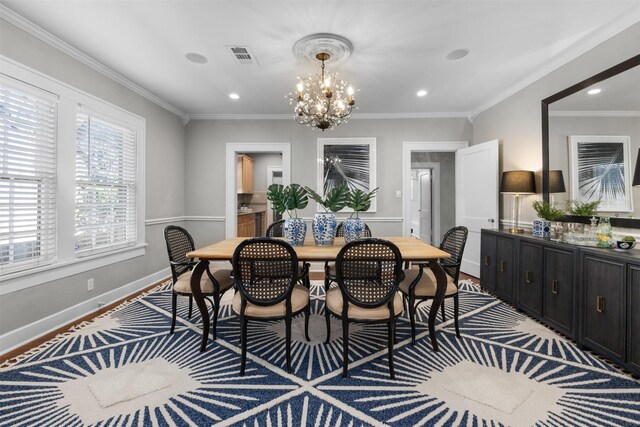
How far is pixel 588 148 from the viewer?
2.56m

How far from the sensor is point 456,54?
2.82 metres

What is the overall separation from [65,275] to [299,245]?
225cm

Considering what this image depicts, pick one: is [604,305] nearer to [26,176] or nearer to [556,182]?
[556,182]

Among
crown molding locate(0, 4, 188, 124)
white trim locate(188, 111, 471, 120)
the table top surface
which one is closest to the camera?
the table top surface

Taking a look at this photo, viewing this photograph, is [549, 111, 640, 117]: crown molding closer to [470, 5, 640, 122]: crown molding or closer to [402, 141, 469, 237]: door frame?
[470, 5, 640, 122]: crown molding

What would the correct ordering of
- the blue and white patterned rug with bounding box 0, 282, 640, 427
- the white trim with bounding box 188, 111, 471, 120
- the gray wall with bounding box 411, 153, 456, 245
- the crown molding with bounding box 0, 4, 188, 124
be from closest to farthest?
the blue and white patterned rug with bounding box 0, 282, 640, 427, the crown molding with bounding box 0, 4, 188, 124, the white trim with bounding box 188, 111, 471, 120, the gray wall with bounding box 411, 153, 456, 245

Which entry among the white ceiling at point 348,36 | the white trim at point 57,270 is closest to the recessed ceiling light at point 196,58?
the white ceiling at point 348,36

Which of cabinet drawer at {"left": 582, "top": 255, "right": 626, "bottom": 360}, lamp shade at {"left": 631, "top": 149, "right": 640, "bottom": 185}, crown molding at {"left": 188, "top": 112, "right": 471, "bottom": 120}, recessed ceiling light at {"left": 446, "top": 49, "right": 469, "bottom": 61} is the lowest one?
cabinet drawer at {"left": 582, "top": 255, "right": 626, "bottom": 360}

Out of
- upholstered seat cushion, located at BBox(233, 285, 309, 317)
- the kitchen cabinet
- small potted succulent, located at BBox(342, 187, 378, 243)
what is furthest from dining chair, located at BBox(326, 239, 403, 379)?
the kitchen cabinet

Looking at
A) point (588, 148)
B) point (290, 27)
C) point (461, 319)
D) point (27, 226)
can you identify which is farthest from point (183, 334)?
point (588, 148)

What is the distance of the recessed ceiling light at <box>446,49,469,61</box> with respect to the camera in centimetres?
276

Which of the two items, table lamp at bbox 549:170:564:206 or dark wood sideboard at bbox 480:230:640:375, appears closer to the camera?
dark wood sideboard at bbox 480:230:640:375

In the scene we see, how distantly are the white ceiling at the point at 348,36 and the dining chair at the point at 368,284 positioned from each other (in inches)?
72.2

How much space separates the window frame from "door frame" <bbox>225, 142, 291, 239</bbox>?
1.75 metres
